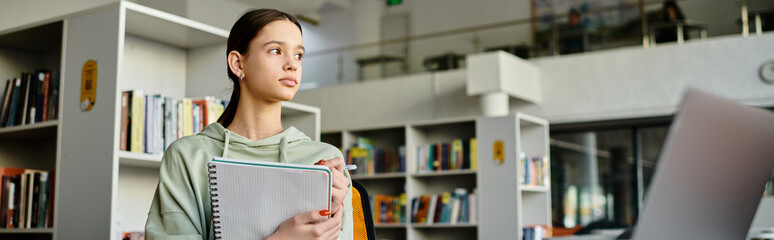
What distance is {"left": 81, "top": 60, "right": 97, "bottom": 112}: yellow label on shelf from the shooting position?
117 inches

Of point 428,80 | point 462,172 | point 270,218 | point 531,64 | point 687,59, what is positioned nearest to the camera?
point 270,218

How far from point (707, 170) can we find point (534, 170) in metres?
5.76

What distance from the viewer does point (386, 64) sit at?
382 inches

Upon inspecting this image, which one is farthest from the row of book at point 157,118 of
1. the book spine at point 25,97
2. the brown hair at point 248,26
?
the brown hair at point 248,26

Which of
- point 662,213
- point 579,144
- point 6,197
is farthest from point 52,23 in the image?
point 579,144

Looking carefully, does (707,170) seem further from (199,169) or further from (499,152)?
(499,152)

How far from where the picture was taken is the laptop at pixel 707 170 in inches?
36.5

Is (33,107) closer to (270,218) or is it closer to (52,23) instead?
(52,23)

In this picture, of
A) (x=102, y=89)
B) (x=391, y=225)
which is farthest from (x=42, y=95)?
(x=391, y=225)

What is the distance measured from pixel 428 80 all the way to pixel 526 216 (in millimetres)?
2804

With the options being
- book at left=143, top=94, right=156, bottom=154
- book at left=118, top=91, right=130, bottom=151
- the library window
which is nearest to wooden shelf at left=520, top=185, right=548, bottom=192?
the library window

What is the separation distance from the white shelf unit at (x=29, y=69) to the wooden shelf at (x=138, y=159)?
15.0 inches

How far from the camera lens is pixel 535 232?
6.53 m

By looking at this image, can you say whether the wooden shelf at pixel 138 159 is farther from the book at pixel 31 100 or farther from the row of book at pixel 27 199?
the book at pixel 31 100
